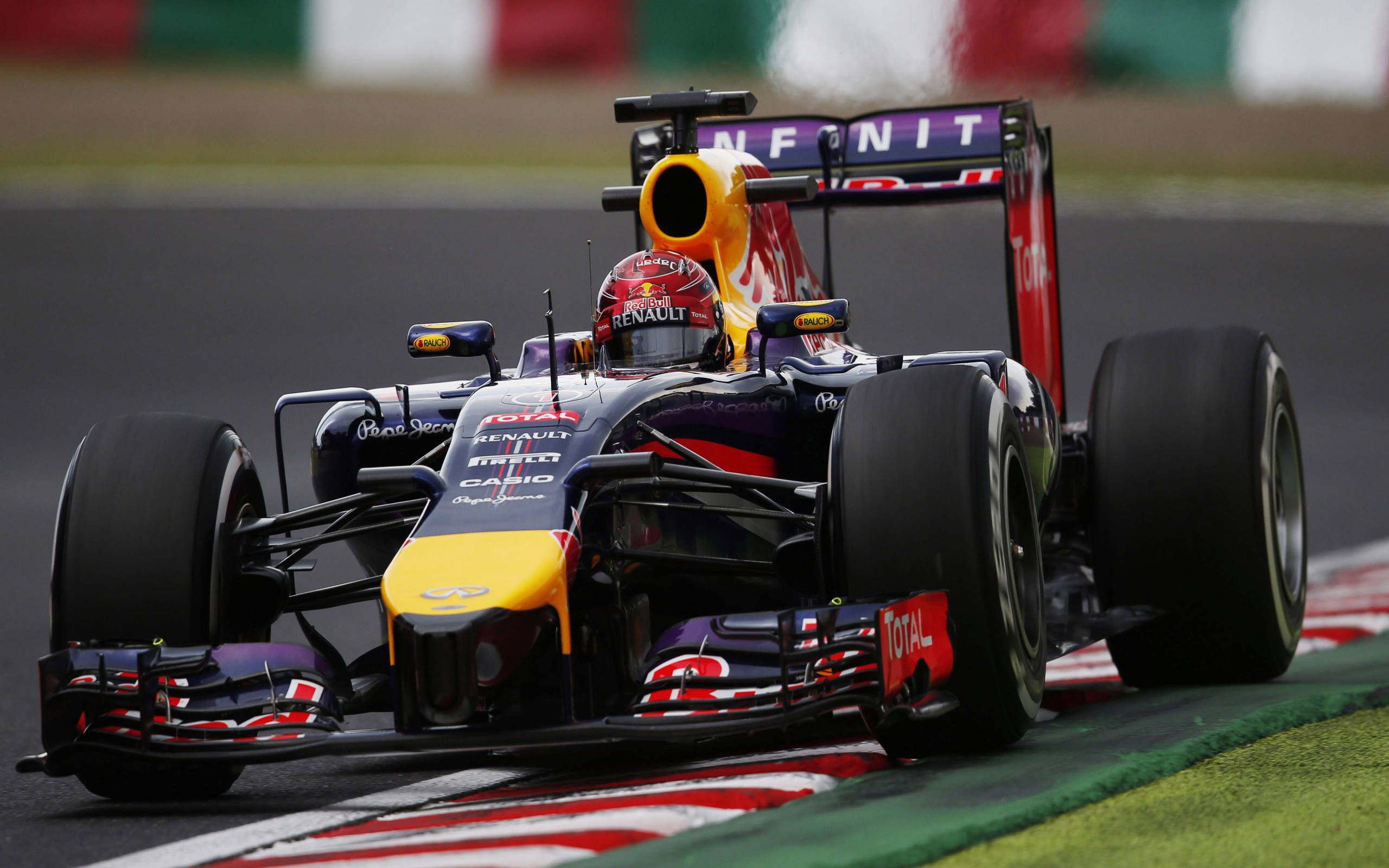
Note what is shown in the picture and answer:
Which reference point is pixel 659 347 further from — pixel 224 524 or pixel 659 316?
pixel 224 524

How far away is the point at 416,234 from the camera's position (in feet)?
70.7

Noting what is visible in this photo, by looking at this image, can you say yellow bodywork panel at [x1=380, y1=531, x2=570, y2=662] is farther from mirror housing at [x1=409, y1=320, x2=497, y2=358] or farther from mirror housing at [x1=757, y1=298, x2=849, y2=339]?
mirror housing at [x1=409, y1=320, x2=497, y2=358]

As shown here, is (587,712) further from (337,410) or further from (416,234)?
(416,234)

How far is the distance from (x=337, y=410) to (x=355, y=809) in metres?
1.97

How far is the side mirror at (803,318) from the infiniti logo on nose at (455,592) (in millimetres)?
1552

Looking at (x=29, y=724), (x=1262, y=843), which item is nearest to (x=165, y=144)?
(x=29, y=724)

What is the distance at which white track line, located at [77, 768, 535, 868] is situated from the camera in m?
4.59

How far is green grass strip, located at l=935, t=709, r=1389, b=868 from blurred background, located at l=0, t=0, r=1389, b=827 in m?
5.31

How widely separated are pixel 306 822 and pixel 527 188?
19630 mm

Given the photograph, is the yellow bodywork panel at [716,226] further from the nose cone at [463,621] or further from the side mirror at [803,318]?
the nose cone at [463,621]

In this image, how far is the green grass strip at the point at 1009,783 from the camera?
417cm

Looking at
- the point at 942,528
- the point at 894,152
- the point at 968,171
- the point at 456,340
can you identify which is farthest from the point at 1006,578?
the point at 894,152

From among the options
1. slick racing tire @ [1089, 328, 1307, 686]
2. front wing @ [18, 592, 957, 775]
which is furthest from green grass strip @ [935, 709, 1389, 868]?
slick racing tire @ [1089, 328, 1307, 686]

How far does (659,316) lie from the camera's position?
6.45m
